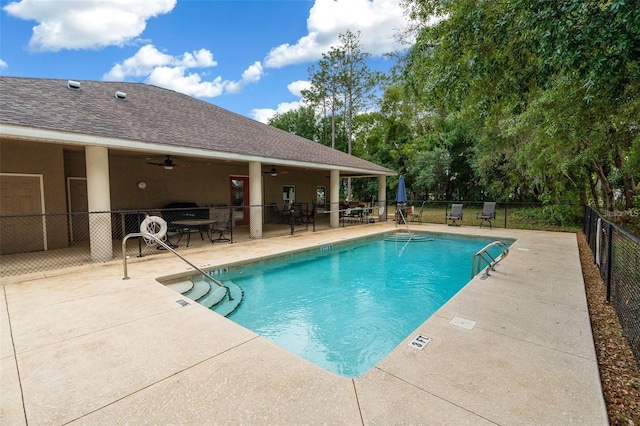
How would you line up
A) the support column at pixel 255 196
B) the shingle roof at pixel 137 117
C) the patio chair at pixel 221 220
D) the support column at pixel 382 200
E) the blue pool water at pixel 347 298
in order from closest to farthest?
the blue pool water at pixel 347 298
the shingle roof at pixel 137 117
the patio chair at pixel 221 220
the support column at pixel 255 196
the support column at pixel 382 200

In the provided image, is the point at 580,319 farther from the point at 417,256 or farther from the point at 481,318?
the point at 417,256

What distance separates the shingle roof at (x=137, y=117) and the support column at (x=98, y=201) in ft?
1.82

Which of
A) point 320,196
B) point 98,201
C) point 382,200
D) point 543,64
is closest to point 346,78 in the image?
point 320,196

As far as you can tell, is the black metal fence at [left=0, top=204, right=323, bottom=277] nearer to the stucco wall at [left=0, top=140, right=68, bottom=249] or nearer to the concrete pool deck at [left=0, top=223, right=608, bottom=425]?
the stucco wall at [left=0, top=140, right=68, bottom=249]

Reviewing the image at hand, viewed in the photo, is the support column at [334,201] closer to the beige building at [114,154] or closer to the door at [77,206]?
the beige building at [114,154]

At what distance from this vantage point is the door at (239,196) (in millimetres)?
12758

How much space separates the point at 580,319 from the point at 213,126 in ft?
33.6

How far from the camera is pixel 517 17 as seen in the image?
4188 millimetres

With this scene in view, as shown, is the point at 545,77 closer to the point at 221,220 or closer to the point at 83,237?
the point at 221,220

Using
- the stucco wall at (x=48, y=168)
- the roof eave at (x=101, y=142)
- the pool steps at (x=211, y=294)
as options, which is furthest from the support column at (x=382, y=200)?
the stucco wall at (x=48, y=168)

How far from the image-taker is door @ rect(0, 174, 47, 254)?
7125 mm

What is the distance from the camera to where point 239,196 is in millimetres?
13062

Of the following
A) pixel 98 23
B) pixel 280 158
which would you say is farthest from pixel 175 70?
pixel 280 158

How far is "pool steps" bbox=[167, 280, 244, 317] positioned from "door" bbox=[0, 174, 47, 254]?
16.1 feet
